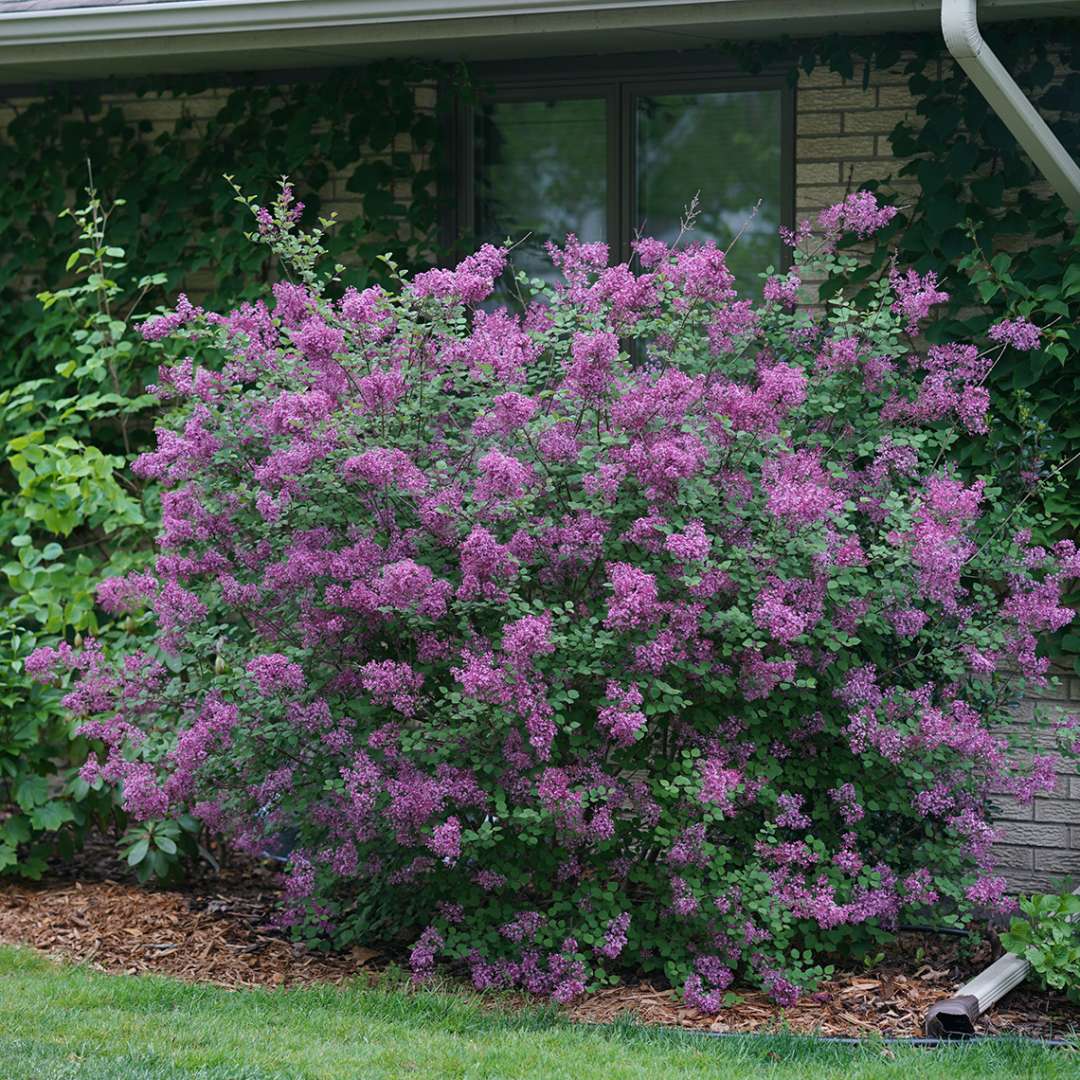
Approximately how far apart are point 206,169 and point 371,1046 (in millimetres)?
4342

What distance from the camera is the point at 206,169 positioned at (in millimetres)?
7090

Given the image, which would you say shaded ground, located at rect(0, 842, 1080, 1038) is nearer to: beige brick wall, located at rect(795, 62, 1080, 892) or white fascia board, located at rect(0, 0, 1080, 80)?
beige brick wall, located at rect(795, 62, 1080, 892)

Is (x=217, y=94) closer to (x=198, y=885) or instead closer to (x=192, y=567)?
(x=192, y=567)

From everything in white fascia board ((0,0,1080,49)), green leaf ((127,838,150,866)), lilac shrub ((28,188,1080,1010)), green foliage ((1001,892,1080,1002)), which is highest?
white fascia board ((0,0,1080,49))

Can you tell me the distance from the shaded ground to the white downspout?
8.68 ft

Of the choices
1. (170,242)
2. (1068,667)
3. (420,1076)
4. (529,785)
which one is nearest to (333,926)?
(529,785)

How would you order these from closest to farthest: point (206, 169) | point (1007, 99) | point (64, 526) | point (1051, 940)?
point (1051, 940)
point (1007, 99)
point (64, 526)
point (206, 169)

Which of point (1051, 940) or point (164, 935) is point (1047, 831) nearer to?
point (1051, 940)

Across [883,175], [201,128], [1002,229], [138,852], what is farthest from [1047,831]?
[201,128]

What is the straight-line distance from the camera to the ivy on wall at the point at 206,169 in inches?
267

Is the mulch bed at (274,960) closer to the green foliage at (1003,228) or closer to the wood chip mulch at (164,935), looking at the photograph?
the wood chip mulch at (164,935)

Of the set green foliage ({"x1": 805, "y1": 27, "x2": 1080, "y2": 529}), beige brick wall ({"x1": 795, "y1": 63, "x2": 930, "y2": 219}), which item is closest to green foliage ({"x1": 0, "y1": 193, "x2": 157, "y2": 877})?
beige brick wall ({"x1": 795, "y1": 63, "x2": 930, "y2": 219})

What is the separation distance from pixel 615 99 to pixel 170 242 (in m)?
2.10

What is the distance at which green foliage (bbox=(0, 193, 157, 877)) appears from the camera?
6145 millimetres
